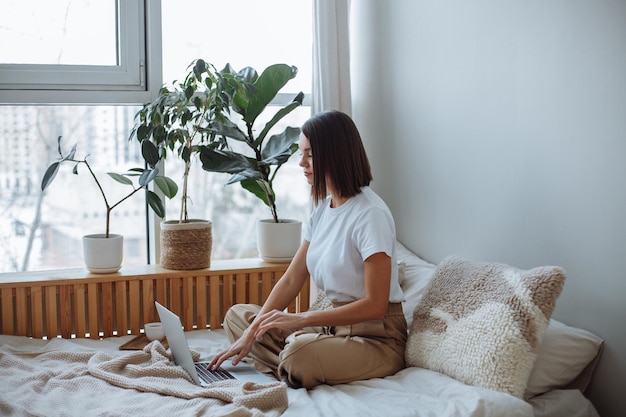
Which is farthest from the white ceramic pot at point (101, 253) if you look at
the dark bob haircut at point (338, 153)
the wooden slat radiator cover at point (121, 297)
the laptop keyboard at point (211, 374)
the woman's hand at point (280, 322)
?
the dark bob haircut at point (338, 153)

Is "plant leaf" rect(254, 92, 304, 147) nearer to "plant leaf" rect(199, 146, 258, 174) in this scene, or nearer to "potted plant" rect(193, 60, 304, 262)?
"potted plant" rect(193, 60, 304, 262)

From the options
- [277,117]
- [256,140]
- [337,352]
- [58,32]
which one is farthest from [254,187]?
[337,352]

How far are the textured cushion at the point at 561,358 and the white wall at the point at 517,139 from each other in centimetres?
5

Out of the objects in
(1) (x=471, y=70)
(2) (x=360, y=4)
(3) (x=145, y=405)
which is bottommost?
(3) (x=145, y=405)

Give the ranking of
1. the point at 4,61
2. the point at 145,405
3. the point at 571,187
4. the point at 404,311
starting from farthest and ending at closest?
the point at 4,61 → the point at 404,311 → the point at 571,187 → the point at 145,405

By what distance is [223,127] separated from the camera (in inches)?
120

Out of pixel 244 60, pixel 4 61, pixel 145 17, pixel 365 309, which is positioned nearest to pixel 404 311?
pixel 365 309

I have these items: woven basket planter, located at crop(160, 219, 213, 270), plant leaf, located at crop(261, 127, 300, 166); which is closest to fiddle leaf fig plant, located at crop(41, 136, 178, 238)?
woven basket planter, located at crop(160, 219, 213, 270)

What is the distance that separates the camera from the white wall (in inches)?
77.2

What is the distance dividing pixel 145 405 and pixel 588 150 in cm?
136

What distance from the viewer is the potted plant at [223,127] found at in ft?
9.63

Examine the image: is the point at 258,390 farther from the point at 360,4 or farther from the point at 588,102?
the point at 360,4

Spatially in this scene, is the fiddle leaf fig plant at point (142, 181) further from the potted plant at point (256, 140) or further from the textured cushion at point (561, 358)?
the textured cushion at point (561, 358)

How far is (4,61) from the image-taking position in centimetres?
311
